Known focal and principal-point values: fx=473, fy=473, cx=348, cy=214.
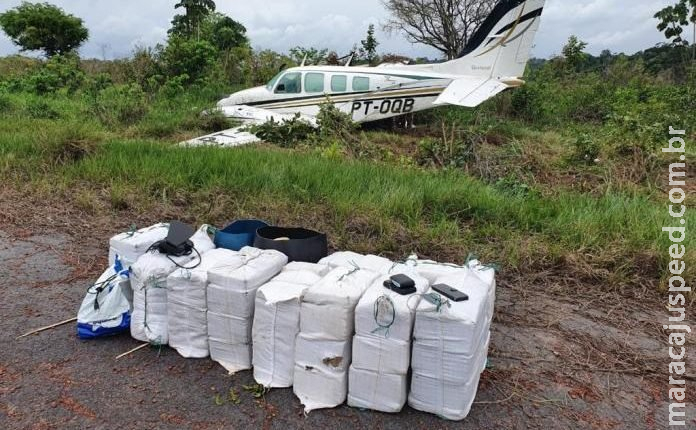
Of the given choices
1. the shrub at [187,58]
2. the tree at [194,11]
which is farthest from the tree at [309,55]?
the tree at [194,11]

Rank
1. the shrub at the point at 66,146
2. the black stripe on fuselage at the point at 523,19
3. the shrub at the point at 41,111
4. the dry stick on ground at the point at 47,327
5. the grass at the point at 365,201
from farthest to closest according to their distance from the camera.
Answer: the black stripe on fuselage at the point at 523,19 < the shrub at the point at 41,111 < the shrub at the point at 66,146 < the grass at the point at 365,201 < the dry stick on ground at the point at 47,327

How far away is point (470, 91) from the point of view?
1066 cm

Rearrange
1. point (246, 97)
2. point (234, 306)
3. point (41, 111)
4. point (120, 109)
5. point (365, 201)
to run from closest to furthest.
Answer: point (234, 306)
point (365, 201)
point (41, 111)
point (120, 109)
point (246, 97)

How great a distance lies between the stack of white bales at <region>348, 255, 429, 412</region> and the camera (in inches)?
78.9

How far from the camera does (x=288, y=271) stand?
244 cm

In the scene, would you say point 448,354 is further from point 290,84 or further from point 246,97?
point 246,97

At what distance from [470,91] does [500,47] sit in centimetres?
187

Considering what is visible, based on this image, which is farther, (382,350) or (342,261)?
(342,261)

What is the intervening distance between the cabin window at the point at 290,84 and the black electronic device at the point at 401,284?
9.36 metres

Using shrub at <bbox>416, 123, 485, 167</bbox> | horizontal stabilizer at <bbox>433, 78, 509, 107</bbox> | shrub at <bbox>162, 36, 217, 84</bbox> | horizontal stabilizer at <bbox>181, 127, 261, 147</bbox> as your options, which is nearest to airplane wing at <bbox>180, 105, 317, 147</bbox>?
horizontal stabilizer at <bbox>181, 127, 261, 147</bbox>

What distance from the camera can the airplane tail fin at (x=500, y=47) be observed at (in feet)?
37.6

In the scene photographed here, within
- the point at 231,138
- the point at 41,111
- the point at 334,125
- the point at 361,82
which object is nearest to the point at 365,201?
the point at 334,125

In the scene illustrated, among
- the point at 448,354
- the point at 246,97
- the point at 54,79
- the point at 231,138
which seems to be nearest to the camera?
the point at 448,354

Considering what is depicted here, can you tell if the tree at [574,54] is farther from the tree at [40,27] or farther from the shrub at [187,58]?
the tree at [40,27]
